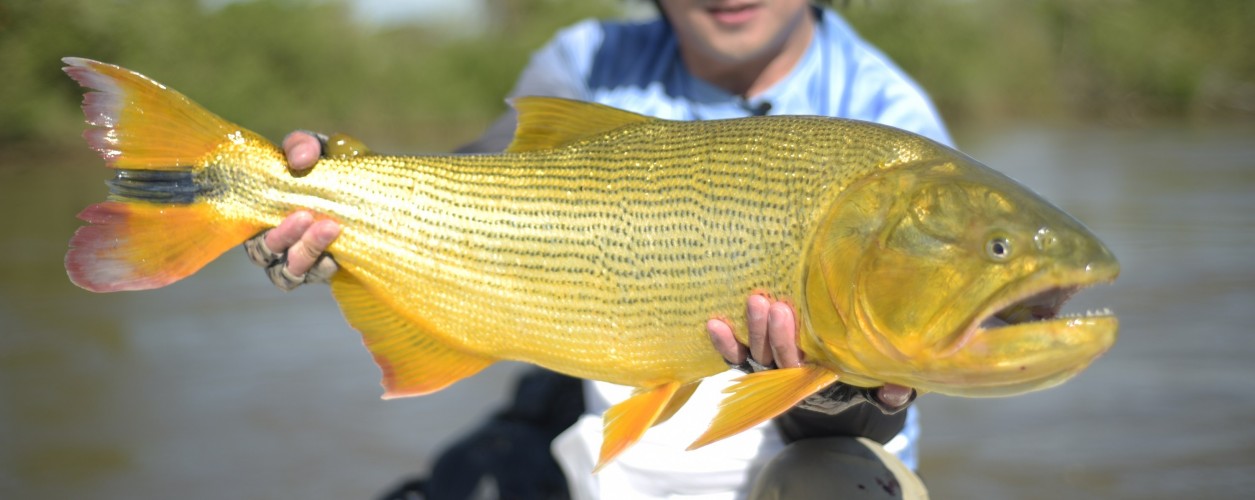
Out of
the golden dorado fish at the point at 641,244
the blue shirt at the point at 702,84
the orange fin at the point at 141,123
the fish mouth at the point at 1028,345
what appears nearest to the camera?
the fish mouth at the point at 1028,345

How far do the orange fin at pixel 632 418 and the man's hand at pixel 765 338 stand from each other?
19 cm

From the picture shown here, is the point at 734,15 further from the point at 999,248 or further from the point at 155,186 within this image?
the point at 155,186

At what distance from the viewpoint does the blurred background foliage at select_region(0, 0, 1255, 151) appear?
16953 millimetres

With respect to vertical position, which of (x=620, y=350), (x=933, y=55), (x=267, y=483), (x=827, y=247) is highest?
(x=933, y=55)

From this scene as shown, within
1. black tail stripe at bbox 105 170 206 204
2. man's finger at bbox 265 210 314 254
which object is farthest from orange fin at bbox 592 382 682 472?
black tail stripe at bbox 105 170 206 204

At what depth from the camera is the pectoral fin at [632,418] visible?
253 cm

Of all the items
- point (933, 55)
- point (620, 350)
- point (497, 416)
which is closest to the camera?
point (620, 350)

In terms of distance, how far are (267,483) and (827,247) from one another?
335cm

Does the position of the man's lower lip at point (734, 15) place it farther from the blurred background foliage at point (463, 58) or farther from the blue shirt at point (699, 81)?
the blurred background foliage at point (463, 58)

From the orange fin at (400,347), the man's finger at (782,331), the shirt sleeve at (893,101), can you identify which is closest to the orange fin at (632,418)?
the man's finger at (782,331)

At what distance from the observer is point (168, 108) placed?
9.00 ft

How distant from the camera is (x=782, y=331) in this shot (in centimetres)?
237

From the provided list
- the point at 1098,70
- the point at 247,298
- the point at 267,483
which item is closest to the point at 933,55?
the point at 1098,70

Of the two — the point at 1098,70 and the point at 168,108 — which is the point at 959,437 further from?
the point at 1098,70
